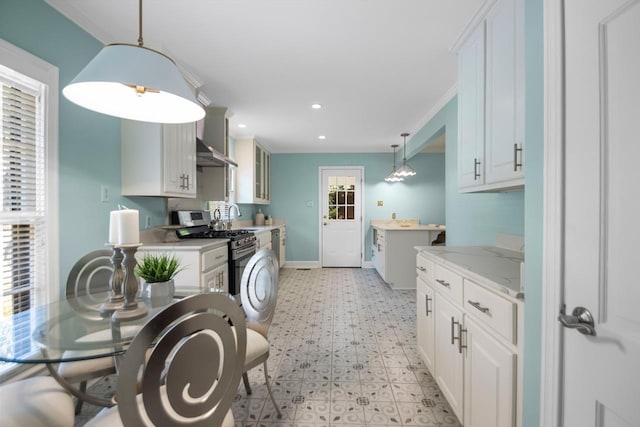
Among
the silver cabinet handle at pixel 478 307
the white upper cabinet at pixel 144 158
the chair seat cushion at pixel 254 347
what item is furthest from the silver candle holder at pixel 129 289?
the silver cabinet handle at pixel 478 307

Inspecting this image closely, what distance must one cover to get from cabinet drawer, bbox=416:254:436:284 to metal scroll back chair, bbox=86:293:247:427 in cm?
138

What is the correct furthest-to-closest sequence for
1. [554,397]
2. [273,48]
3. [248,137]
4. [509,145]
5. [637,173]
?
[248,137] < [273,48] < [509,145] < [554,397] < [637,173]

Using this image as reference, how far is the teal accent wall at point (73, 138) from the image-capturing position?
5.40 ft

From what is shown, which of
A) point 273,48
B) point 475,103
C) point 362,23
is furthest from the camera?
point 273,48

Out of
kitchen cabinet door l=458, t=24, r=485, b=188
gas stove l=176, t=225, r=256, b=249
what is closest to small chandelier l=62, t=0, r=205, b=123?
kitchen cabinet door l=458, t=24, r=485, b=188

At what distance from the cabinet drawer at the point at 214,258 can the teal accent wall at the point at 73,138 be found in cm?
Result: 74

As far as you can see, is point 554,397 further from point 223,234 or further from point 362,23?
point 223,234

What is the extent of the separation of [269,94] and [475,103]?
2.10m

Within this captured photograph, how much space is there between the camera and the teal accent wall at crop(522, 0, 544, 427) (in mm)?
975

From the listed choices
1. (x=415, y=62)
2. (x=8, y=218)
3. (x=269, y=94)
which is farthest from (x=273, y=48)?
(x=8, y=218)

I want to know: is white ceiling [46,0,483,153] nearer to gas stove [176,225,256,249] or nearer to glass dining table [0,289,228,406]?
gas stove [176,225,256,249]

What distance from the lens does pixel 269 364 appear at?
7.56 feet

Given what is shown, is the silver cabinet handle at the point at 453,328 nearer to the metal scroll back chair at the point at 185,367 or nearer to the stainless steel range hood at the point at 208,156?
the metal scroll back chair at the point at 185,367

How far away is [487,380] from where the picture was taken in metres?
1.26
